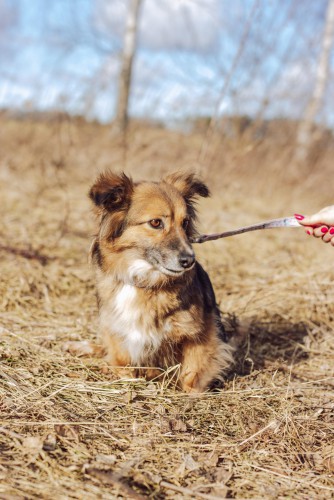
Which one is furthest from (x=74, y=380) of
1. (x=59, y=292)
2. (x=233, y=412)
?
(x=59, y=292)

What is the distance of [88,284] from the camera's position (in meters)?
5.02

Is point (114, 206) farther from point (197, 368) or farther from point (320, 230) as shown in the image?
point (320, 230)

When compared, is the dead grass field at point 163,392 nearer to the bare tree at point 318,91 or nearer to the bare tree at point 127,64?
the bare tree at point 127,64

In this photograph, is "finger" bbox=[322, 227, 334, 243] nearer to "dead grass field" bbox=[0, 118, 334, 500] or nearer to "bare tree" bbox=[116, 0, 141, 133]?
"dead grass field" bbox=[0, 118, 334, 500]

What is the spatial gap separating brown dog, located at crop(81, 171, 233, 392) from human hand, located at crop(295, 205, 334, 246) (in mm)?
799

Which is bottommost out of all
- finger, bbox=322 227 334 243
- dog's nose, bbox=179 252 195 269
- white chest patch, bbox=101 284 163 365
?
white chest patch, bbox=101 284 163 365

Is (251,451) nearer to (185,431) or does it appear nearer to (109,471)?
(185,431)

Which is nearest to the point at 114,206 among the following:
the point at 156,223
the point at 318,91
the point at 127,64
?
the point at 156,223

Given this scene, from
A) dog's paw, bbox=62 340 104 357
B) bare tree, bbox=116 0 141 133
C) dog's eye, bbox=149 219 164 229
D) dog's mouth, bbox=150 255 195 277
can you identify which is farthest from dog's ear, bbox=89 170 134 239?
bare tree, bbox=116 0 141 133

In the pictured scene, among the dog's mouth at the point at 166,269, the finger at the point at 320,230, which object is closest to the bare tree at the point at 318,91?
the finger at the point at 320,230

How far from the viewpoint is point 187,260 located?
3.11 metres

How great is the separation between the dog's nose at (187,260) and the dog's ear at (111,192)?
59 centimetres

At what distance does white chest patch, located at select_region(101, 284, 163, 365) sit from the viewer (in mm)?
3262

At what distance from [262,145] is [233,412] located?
29.2 feet
